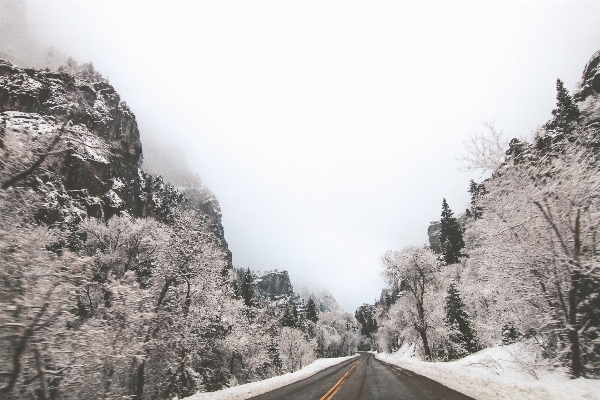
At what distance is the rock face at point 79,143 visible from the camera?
8.11 meters

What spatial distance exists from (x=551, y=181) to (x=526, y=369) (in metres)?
7.69

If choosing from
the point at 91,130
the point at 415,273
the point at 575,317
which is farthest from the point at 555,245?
the point at 91,130

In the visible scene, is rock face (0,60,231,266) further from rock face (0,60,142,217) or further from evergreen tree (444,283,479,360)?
evergreen tree (444,283,479,360)

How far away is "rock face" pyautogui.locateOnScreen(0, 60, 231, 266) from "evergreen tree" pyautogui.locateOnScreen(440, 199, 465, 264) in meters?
59.0

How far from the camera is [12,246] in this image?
262 inches

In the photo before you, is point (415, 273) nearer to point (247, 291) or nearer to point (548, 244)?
point (548, 244)

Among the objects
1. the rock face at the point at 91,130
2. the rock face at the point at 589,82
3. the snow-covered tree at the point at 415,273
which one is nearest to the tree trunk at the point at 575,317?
the snow-covered tree at the point at 415,273

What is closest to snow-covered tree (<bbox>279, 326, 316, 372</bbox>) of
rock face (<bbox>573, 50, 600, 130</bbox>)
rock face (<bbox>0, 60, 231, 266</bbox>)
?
rock face (<bbox>0, 60, 231, 266</bbox>)

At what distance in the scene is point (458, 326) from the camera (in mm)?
35188

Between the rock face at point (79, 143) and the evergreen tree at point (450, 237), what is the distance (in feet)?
193

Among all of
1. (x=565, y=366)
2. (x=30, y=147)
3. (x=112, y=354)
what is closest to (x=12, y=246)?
(x=30, y=147)

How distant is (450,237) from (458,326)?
48.1 metres

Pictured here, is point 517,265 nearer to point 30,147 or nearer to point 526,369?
point 526,369

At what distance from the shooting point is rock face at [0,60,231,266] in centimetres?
811
